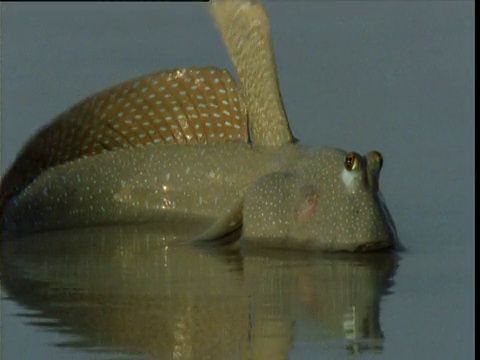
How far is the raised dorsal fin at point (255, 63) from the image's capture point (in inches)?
341

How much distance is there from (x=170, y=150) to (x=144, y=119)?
277 millimetres

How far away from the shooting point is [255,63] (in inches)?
346

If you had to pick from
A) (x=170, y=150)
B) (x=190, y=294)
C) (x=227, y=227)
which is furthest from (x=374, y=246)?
(x=170, y=150)

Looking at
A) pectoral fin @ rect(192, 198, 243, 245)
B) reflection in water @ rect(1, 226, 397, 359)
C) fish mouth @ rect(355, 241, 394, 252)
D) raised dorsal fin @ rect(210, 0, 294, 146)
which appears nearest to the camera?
reflection in water @ rect(1, 226, 397, 359)

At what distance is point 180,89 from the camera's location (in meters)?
9.17

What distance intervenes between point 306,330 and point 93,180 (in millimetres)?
3298

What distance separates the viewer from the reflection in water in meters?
5.86

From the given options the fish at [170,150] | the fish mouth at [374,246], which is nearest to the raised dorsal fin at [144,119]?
the fish at [170,150]

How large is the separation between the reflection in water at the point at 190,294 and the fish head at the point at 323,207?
0.10 m

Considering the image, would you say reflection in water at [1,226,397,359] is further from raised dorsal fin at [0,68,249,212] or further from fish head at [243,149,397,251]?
raised dorsal fin at [0,68,249,212]

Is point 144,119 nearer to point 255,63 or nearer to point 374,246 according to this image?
point 255,63

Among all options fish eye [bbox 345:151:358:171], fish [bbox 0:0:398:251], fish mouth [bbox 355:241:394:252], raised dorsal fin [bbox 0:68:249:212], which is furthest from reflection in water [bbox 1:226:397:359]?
raised dorsal fin [bbox 0:68:249:212]

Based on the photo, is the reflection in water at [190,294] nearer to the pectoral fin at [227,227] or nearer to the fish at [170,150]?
the pectoral fin at [227,227]

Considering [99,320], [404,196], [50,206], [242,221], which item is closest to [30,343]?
[99,320]
